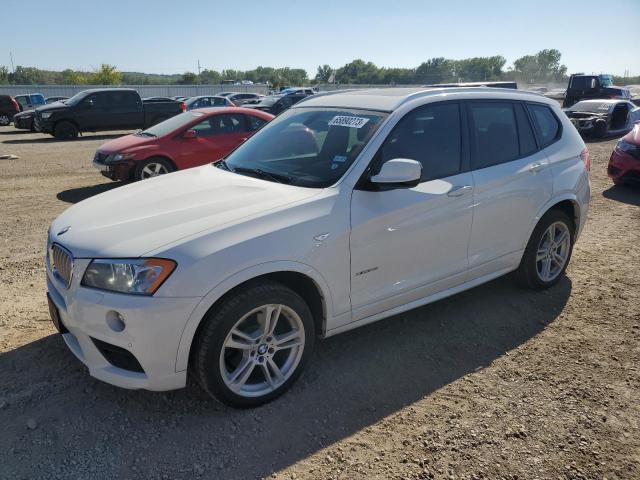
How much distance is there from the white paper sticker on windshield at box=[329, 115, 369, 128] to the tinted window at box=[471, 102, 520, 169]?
97cm

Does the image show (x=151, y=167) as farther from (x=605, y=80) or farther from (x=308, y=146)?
(x=605, y=80)

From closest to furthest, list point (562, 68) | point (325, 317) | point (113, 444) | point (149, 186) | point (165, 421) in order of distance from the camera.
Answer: point (113, 444) → point (165, 421) → point (325, 317) → point (149, 186) → point (562, 68)

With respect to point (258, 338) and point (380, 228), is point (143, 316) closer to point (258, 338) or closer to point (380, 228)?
A: point (258, 338)

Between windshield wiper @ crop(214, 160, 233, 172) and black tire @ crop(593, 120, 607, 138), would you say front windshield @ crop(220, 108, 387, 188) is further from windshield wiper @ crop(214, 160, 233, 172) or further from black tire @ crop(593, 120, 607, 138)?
black tire @ crop(593, 120, 607, 138)

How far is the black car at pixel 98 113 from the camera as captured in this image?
18328 millimetres

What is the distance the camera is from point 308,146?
3820 mm

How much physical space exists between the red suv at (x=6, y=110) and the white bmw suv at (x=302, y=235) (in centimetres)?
2675

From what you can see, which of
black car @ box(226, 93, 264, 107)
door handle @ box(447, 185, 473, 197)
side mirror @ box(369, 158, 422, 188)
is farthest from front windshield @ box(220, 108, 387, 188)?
black car @ box(226, 93, 264, 107)

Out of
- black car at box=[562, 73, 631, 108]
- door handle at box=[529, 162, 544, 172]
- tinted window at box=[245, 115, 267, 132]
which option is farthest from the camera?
black car at box=[562, 73, 631, 108]

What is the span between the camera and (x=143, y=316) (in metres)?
2.59

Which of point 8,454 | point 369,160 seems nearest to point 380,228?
point 369,160

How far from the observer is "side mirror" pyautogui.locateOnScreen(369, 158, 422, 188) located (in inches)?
124

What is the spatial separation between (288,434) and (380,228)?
1.37 metres

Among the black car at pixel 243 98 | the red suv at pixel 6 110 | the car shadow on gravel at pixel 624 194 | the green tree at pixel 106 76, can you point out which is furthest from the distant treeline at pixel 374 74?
the car shadow on gravel at pixel 624 194
